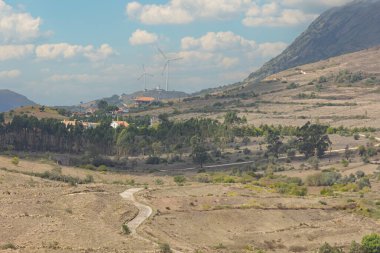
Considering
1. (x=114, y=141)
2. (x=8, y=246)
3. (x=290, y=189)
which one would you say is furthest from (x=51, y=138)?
(x=8, y=246)

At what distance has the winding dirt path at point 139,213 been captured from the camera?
60.0 metres

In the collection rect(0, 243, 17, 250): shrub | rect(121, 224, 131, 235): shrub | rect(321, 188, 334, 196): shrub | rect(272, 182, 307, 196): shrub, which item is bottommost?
rect(321, 188, 334, 196): shrub

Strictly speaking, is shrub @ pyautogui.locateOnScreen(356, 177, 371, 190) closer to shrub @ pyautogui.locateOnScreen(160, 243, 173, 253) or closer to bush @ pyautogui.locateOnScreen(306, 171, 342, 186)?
bush @ pyautogui.locateOnScreen(306, 171, 342, 186)

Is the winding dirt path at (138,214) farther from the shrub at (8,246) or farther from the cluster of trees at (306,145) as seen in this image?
the cluster of trees at (306,145)

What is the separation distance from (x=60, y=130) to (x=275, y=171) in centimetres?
6379

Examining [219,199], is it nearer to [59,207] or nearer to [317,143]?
[59,207]

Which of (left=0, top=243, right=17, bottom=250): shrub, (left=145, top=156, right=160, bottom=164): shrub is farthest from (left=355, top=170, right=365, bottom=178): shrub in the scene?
(left=0, top=243, right=17, bottom=250): shrub

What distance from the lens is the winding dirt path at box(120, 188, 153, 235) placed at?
60.0 meters

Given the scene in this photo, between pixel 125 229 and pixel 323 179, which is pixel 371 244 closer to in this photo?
pixel 125 229

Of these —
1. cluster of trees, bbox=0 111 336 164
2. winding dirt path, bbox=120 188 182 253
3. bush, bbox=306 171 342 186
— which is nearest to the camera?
winding dirt path, bbox=120 188 182 253

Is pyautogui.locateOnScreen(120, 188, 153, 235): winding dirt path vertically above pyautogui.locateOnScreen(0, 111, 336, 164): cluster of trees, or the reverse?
pyautogui.locateOnScreen(0, 111, 336, 164): cluster of trees

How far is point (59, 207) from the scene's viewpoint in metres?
63.5

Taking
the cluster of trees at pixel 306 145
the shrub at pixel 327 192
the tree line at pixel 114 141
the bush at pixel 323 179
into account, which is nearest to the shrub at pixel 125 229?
the shrub at pixel 327 192

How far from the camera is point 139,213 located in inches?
2665
